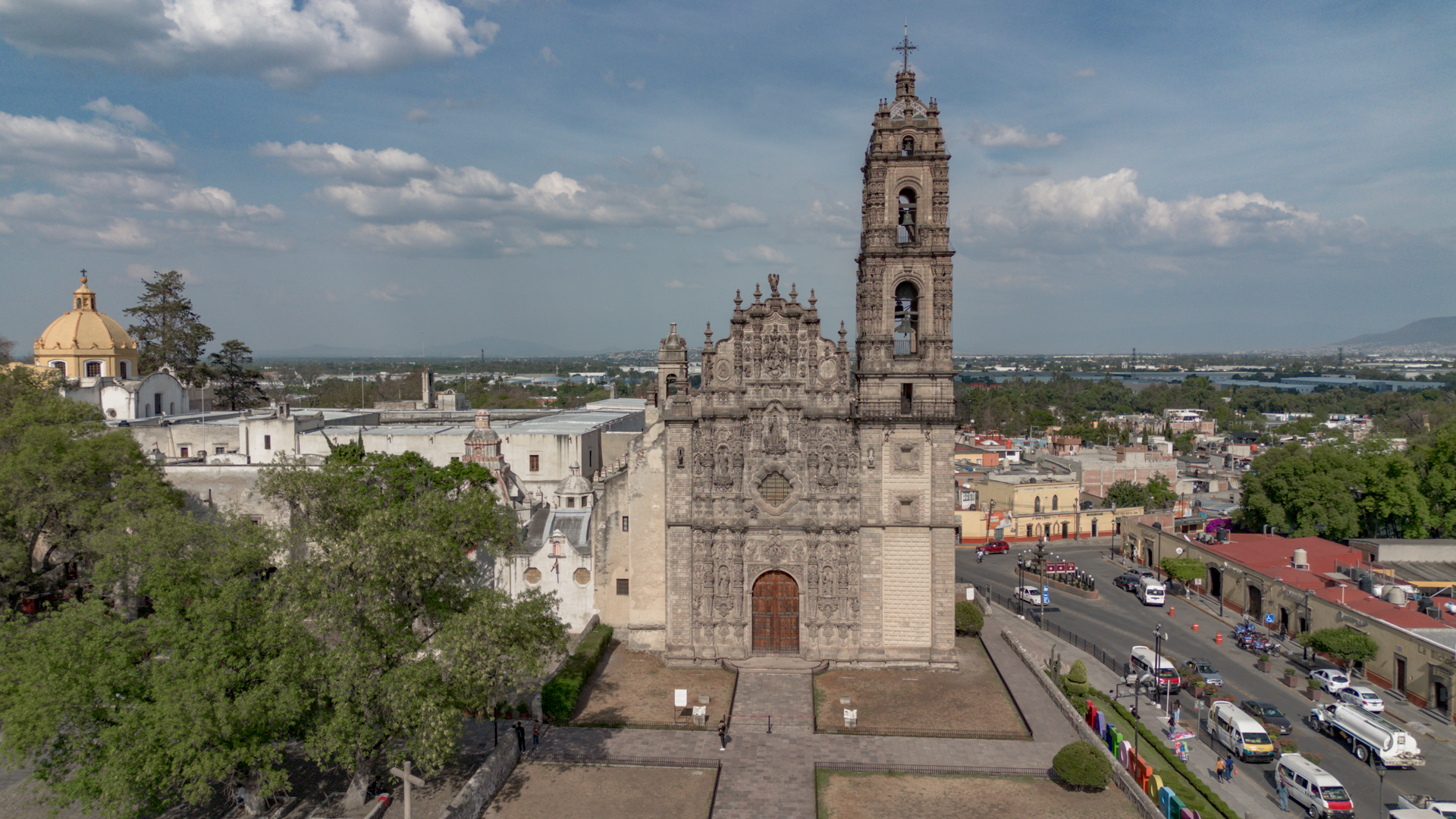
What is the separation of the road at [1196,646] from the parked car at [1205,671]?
46cm

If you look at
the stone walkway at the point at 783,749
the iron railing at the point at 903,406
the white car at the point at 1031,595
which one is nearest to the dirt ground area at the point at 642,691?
the stone walkway at the point at 783,749

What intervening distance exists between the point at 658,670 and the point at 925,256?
22283 millimetres

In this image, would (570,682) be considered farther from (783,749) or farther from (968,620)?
(968,620)

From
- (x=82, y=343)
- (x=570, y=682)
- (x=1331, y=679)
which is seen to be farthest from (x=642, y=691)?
(x=82, y=343)

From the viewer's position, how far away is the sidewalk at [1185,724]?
29.4 metres

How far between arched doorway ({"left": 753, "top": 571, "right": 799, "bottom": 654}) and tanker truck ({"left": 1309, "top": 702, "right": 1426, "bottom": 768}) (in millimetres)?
22007

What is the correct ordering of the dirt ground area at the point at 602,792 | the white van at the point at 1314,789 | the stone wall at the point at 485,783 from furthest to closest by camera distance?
the white van at the point at 1314,789 → the dirt ground area at the point at 602,792 → the stone wall at the point at 485,783

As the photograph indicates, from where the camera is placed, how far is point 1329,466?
6294 cm

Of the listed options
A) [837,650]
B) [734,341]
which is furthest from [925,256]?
[837,650]

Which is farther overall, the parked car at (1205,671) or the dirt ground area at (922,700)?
the parked car at (1205,671)

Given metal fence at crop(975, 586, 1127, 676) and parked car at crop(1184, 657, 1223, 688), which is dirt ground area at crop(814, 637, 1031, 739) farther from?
parked car at crop(1184, 657, 1223, 688)

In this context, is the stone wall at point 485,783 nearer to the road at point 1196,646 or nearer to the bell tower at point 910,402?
the bell tower at point 910,402

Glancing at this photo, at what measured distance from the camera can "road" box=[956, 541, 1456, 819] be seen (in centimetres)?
3077

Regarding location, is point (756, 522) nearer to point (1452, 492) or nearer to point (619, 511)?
point (619, 511)
